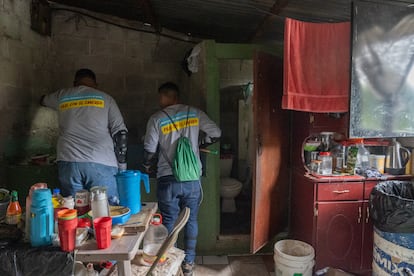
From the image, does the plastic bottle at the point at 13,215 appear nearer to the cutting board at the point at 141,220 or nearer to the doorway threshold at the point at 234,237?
the cutting board at the point at 141,220

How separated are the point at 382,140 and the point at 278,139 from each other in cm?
87

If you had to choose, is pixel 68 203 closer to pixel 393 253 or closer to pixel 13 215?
pixel 13 215

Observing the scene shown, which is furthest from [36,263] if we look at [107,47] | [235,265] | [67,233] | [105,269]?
[107,47]

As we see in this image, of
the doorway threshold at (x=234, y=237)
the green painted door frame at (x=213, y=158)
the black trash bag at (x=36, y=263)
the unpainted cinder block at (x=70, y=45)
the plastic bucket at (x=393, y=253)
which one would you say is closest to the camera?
the black trash bag at (x=36, y=263)

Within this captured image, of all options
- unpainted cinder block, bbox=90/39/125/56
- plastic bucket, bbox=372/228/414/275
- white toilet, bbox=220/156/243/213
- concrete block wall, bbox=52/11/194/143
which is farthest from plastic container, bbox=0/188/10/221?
unpainted cinder block, bbox=90/39/125/56

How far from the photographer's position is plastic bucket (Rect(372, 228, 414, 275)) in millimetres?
2023

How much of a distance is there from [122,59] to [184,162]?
6.84ft

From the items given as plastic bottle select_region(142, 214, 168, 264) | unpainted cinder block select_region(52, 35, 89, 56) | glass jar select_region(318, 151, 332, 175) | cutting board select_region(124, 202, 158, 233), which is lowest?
plastic bottle select_region(142, 214, 168, 264)

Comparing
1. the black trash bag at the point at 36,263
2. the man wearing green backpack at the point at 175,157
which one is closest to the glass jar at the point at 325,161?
the man wearing green backpack at the point at 175,157

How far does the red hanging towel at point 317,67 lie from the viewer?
7.47 feet

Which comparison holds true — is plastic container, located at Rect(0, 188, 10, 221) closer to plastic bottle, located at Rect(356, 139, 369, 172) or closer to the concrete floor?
the concrete floor

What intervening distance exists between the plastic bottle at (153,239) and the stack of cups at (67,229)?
563 millimetres

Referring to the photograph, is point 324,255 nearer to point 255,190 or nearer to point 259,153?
point 255,190

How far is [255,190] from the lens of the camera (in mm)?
2602
